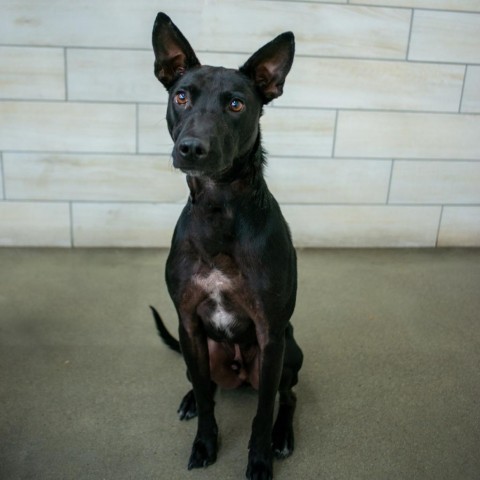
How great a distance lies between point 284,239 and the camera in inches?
60.2

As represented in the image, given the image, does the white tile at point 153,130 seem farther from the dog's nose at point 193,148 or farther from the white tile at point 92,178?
the dog's nose at point 193,148

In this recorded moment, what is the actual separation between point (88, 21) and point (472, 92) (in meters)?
2.13

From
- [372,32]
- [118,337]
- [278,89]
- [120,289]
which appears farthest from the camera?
[372,32]

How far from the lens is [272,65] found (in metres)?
1.47

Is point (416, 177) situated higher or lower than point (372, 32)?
lower

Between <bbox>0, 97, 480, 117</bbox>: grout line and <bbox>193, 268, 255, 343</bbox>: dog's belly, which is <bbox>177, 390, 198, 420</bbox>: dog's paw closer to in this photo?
<bbox>193, 268, 255, 343</bbox>: dog's belly

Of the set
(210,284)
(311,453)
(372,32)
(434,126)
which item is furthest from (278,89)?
(434,126)

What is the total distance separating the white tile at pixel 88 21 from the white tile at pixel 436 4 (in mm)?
945

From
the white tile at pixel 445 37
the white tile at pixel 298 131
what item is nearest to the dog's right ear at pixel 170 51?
the white tile at pixel 298 131

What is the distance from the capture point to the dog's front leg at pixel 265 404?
1523 millimetres

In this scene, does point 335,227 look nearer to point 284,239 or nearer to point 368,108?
point 368,108

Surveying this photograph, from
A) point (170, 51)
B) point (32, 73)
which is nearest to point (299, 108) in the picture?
point (32, 73)

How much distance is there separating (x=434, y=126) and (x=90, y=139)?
76.3 inches

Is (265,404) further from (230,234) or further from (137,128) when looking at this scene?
(137,128)
